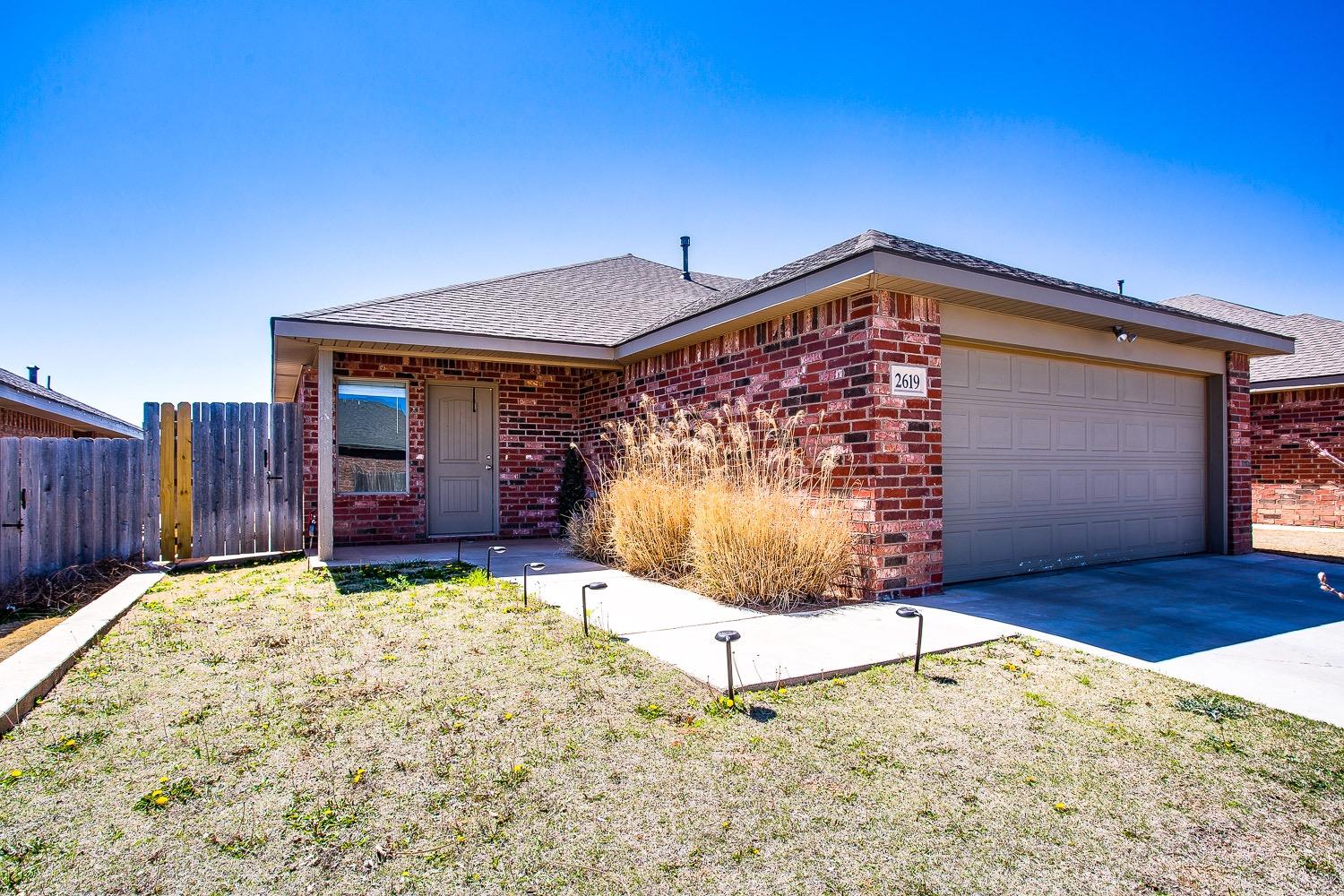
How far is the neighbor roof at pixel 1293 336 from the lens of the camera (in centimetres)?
996

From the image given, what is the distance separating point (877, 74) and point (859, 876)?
331 inches

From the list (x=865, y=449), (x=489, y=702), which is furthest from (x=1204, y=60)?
(x=489, y=702)

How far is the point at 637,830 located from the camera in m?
1.92

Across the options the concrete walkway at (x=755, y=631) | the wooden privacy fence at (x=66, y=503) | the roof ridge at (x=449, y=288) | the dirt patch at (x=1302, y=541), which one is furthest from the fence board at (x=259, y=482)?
the dirt patch at (x=1302, y=541)

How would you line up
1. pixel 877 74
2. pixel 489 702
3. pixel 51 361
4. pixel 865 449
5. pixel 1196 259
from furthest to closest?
pixel 51 361 → pixel 1196 259 → pixel 877 74 → pixel 865 449 → pixel 489 702

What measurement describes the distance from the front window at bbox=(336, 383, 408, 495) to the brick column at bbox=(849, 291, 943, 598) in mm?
6178

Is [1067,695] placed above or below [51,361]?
below

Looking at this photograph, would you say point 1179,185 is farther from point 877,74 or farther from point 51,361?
point 51,361

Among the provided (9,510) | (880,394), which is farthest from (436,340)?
(880,394)

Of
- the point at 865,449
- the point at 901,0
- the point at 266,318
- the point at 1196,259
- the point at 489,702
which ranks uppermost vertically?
the point at 901,0

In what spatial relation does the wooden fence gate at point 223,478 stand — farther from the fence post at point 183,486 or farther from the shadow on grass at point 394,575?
the shadow on grass at point 394,575

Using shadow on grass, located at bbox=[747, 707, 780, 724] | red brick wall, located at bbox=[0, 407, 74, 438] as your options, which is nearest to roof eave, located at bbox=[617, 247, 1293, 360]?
shadow on grass, located at bbox=[747, 707, 780, 724]

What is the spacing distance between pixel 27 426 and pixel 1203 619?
57.1 feet

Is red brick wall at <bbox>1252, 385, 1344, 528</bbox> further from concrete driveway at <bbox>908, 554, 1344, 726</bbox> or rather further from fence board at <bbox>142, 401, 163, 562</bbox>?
fence board at <bbox>142, 401, 163, 562</bbox>
